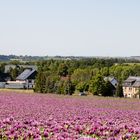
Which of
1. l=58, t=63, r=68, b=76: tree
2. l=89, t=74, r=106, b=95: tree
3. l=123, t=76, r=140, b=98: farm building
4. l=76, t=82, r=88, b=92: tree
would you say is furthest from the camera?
l=58, t=63, r=68, b=76: tree

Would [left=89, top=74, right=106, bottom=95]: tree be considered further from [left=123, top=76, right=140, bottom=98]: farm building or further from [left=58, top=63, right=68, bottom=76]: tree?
[left=58, top=63, right=68, bottom=76]: tree

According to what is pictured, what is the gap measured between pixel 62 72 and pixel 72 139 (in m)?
123

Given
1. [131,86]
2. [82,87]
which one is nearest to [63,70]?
[131,86]

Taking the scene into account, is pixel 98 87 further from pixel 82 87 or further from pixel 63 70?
pixel 63 70

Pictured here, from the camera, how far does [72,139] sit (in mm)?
6070

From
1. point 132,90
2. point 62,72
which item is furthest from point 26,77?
point 132,90

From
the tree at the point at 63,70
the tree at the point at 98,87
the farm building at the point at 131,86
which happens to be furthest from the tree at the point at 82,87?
the tree at the point at 63,70

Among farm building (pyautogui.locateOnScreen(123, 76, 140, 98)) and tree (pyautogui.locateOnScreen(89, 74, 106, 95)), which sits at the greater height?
tree (pyautogui.locateOnScreen(89, 74, 106, 95))

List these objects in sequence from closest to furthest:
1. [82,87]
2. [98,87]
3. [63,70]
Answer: [98,87], [82,87], [63,70]

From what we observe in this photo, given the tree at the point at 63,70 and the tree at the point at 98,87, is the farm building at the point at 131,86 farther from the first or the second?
the tree at the point at 98,87

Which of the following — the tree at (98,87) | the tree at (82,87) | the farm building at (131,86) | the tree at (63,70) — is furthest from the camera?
the tree at (63,70)

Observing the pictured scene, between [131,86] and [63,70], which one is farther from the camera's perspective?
[63,70]

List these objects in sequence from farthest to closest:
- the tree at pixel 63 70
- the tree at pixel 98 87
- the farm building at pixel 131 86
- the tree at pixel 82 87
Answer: the tree at pixel 63 70 < the farm building at pixel 131 86 < the tree at pixel 82 87 < the tree at pixel 98 87

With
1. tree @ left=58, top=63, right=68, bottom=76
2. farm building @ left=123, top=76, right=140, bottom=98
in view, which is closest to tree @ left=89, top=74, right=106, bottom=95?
farm building @ left=123, top=76, right=140, bottom=98
